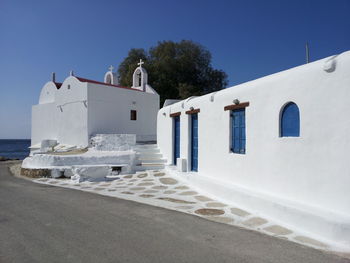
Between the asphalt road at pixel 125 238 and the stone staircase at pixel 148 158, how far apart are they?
5.33 meters

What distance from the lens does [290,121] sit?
602cm

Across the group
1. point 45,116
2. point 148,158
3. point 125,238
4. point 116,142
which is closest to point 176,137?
point 148,158

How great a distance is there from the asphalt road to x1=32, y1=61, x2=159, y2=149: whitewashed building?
34.6 feet

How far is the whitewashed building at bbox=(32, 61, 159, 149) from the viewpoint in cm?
1705

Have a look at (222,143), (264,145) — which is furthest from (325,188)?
(222,143)

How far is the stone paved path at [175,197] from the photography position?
542 cm

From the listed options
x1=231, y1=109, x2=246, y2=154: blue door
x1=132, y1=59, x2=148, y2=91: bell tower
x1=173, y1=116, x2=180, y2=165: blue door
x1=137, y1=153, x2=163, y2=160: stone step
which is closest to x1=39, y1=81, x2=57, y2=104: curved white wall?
x1=132, y1=59, x2=148, y2=91: bell tower

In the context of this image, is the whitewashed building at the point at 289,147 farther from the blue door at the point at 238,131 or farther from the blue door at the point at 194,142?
the blue door at the point at 194,142

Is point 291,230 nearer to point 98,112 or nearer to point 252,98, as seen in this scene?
point 252,98

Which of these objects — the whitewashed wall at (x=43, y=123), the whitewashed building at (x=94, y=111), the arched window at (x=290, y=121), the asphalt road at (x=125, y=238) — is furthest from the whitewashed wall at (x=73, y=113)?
the arched window at (x=290, y=121)

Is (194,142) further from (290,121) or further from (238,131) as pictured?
(290,121)

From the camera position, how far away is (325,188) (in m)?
5.21

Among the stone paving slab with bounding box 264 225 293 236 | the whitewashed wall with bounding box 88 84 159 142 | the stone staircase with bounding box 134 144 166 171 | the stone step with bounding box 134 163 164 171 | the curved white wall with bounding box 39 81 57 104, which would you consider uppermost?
the curved white wall with bounding box 39 81 57 104

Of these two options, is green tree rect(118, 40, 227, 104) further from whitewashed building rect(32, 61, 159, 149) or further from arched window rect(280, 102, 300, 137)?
arched window rect(280, 102, 300, 137)
